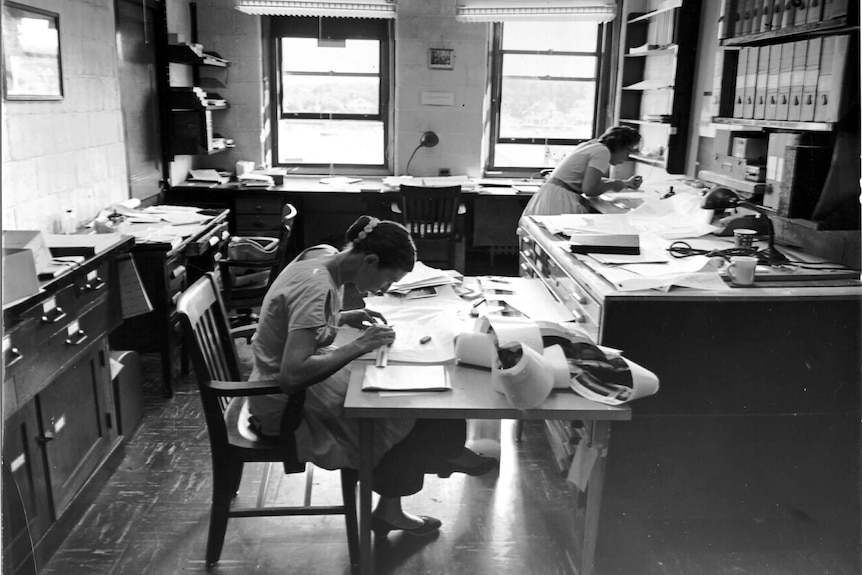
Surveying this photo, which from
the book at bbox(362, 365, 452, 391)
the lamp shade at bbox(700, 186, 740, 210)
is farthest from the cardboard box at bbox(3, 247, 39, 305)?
the lamp shade at bbox(700, 186, 740, 210)

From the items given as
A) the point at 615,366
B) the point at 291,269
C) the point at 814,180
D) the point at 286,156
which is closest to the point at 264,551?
the point at 291,269

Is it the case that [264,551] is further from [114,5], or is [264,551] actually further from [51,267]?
[114,5]

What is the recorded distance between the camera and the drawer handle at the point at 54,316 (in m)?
2.18

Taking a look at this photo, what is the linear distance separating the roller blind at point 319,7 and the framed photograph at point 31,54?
6.61 feet

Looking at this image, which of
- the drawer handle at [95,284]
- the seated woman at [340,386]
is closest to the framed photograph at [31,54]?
the drawer handle at [95,284]

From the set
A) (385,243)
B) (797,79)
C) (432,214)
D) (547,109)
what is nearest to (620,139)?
(432,214)

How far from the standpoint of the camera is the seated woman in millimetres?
2004

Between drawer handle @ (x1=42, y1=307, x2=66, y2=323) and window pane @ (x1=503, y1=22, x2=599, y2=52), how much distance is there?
4.70 meters

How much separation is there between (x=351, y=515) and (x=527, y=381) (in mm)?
856

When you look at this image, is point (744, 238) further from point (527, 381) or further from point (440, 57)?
point (440, 57)

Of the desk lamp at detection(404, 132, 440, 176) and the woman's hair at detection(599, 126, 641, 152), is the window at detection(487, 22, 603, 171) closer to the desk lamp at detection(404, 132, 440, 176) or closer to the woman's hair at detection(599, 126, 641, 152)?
the desk lamp at detection(404, 132, 440, 176)

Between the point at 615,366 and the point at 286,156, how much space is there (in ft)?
16.4

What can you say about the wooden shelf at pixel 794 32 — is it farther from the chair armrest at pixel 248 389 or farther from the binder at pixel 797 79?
the chair armrest at pixel 248 389

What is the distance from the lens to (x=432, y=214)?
5.11m
